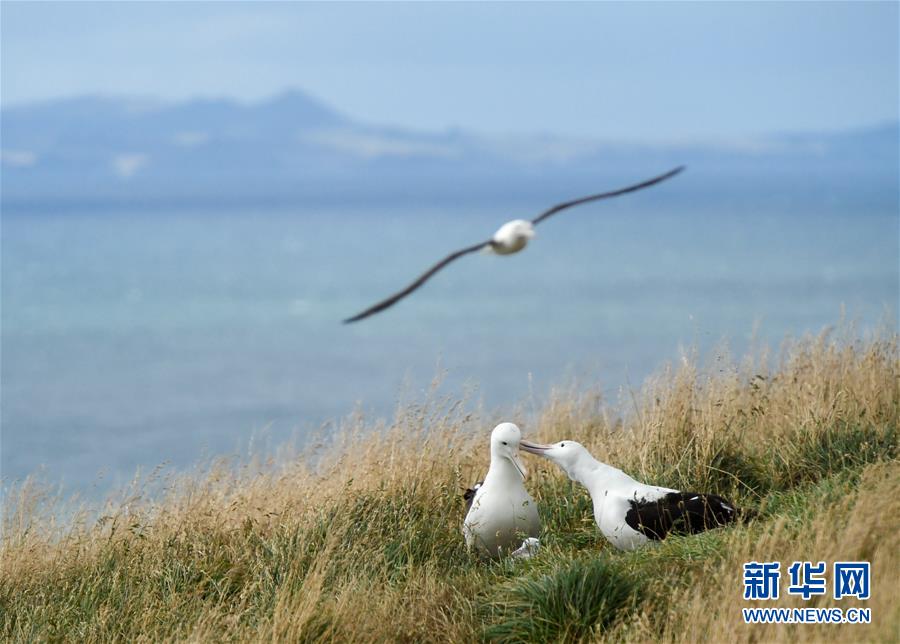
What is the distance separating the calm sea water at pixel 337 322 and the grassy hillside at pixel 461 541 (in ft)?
2.52

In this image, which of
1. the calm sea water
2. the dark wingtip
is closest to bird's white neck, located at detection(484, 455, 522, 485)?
the dark wingtip

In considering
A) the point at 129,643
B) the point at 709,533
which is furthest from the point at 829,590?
the point at 129,643

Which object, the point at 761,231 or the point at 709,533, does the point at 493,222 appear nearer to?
the point at 761,231

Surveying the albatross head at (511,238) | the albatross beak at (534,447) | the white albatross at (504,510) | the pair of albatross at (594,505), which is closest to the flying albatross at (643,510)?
the pair of albatross at (594,505)

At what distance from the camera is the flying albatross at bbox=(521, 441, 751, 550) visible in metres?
6.33

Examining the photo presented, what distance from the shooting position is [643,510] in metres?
6.38

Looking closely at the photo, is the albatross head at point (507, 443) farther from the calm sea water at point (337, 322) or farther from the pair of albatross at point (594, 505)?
the calm sea water at point (337, 322)

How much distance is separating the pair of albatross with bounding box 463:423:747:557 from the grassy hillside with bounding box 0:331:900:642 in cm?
15

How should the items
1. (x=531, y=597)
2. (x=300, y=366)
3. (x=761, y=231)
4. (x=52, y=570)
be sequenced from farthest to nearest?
(x=761, y=231), (x=300, y=366), (x=52, y=570), (x=531, y=597)

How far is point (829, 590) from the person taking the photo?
5.26m

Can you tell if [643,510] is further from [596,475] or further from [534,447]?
[534,447]

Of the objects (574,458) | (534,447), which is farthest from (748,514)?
(534,447)

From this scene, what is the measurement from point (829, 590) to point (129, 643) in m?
3.54

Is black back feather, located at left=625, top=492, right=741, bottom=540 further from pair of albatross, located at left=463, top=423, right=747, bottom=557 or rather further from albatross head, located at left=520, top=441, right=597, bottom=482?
albatross head, located at left=520, top=441, right=597, bottom=482
